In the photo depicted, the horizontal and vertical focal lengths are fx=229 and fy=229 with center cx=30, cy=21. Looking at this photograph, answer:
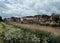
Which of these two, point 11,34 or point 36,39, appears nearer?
point 36,39

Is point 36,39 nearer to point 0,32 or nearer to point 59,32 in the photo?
point 59,32

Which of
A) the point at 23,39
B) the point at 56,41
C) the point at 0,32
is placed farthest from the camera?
the point at 0,32

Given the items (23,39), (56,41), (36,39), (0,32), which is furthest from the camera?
(0,32)

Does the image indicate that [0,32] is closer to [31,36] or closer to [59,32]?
[31,36]

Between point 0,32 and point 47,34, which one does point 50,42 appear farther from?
point 0,32

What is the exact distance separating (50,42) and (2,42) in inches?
144

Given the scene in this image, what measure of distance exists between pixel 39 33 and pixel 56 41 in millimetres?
2229

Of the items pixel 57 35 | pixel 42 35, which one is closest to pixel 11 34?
pixel 42 35

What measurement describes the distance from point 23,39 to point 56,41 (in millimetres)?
2776

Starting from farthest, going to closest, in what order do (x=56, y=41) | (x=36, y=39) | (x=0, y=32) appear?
(x=0, y=32)
(x=36, y=39)
(x=56, y=41)

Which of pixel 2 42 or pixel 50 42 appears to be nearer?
pixel 50 42

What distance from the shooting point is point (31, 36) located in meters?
15.4

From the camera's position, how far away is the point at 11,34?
1797 centimetres

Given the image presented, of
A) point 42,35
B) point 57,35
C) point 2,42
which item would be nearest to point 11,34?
point 2,42
